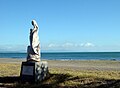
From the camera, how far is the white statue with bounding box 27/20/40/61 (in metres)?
16.9

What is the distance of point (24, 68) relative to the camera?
1705 cm

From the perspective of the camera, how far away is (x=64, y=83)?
52.9 ft

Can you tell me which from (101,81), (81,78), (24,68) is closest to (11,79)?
(24,68)

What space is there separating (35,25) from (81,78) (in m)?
3.74

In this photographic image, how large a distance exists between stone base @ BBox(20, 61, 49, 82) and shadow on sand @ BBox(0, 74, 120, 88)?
30cm

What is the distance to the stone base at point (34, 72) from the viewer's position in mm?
16562

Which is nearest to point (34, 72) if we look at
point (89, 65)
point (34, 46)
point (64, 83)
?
point (34, 46)

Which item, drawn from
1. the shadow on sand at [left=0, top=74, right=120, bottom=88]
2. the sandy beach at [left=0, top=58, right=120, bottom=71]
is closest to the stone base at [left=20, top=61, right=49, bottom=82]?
the shadow on sand at [left=0, top=74, right=120, bottom=88]

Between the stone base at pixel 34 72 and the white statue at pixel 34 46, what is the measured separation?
35cm

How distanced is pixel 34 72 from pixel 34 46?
4.75 ft

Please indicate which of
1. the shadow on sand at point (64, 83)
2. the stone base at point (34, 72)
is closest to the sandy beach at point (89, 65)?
the shadow on sand at point (64, 83)

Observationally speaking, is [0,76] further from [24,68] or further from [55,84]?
[55,84]

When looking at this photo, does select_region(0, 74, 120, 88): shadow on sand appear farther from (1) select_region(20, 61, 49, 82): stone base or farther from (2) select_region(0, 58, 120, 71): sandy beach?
(2) select_region(0, 58, 120, 71): sandy beach

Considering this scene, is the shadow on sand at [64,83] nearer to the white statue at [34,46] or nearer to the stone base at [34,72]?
the stone base at [34,72]
